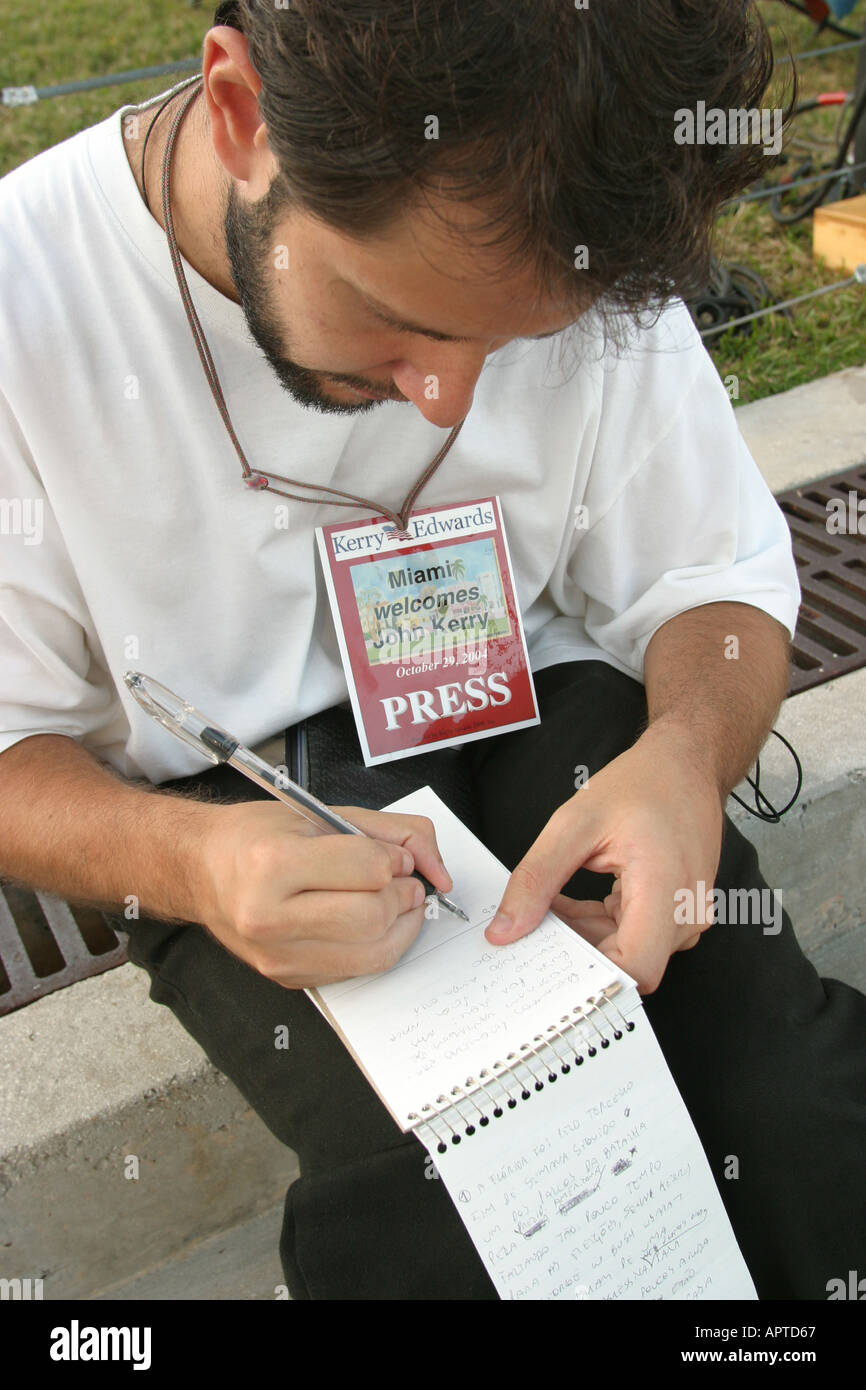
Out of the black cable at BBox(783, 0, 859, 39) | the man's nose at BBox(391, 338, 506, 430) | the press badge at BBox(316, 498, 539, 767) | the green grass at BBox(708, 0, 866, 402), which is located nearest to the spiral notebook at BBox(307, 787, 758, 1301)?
the press badge at BBox(316, 498, 539, 767)

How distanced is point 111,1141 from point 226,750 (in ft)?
1.91

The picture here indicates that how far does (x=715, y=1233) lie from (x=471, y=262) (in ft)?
2.70

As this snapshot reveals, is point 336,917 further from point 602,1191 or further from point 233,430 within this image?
point 233,430

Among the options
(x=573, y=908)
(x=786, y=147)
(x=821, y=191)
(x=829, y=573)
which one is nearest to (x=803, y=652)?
(x=829, y=573)

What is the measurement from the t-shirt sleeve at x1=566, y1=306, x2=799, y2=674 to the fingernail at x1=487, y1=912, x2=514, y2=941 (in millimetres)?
482

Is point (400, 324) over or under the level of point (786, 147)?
under

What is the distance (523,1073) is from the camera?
0.96 meters

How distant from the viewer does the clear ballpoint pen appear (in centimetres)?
110

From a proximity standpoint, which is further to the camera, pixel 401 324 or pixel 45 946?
pixel 45 946

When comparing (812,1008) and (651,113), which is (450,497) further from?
(812,1008)

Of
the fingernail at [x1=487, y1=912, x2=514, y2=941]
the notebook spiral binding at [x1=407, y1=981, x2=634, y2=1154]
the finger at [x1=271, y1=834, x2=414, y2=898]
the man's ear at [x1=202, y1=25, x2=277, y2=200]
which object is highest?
the man's ear at [x1=202, y1=25, x2=277, y2=200]

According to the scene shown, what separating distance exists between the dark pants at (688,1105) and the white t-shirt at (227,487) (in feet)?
0.95

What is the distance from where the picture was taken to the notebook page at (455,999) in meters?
0.97

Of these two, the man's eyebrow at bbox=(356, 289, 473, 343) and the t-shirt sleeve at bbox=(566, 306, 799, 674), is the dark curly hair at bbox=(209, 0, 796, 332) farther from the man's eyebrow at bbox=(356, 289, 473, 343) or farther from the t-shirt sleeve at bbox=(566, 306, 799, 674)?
the t-shirt sleeve at bbox=(566, 306, 799, 674)
